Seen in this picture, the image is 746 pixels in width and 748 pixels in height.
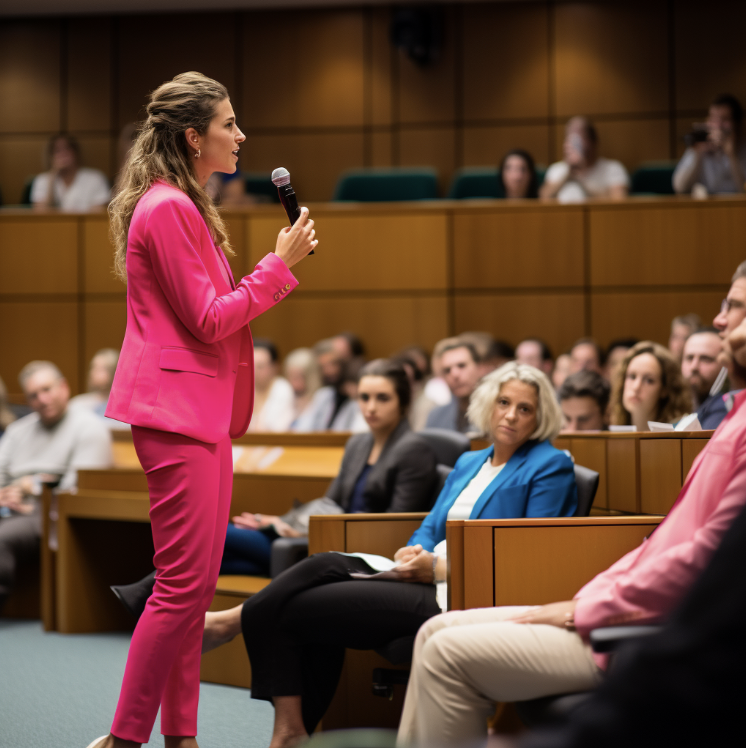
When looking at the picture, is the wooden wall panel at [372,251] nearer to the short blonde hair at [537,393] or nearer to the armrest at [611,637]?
the short blonde hair at [537,393]

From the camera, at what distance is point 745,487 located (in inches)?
51.8

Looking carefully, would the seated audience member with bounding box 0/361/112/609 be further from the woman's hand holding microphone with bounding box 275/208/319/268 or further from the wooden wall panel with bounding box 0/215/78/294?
the woman's hand holding microphone with bounding box 275/208/319/268

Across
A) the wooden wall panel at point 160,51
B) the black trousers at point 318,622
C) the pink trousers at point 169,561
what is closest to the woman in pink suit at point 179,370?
the pink trousers at point 169,561

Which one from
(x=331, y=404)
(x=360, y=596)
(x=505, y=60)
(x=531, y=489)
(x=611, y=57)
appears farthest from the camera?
(x=505, y=60)

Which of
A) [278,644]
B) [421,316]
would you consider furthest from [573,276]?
[278,644]

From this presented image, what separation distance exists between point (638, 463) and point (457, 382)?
6.15ft

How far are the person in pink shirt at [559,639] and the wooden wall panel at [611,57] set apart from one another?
6.05m

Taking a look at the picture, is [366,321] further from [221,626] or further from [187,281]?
[187,281]

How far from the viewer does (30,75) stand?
7.57 meters

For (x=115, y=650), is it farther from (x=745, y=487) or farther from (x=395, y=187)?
(x=395, y=187)

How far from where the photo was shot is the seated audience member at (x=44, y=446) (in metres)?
3.89

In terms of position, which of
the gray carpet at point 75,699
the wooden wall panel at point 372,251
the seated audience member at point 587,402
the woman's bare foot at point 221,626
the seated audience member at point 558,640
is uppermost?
the wooden wall panel at point 372,251

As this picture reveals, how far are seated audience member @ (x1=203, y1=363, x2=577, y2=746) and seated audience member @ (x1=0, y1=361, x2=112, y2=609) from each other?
77.7 inches

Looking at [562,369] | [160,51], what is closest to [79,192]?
[160,51]
